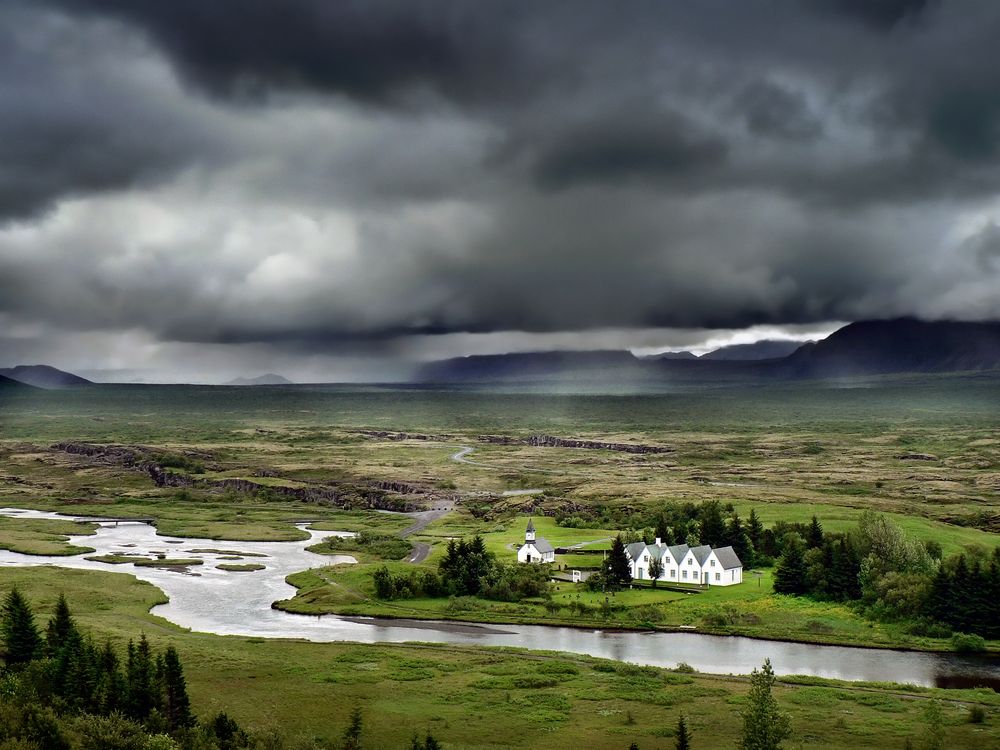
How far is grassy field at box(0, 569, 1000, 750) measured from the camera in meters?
61.1

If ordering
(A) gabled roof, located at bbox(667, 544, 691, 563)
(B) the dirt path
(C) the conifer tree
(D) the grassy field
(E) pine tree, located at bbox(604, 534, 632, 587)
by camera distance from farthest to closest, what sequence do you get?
(B) the dirt path < (A) gabled roof, located at bbox(667, 544, 691, 563) < (C) the conifer tree < (E) pine tree, located at bbox(604, 534, 632, 587) < (D) the grassy field

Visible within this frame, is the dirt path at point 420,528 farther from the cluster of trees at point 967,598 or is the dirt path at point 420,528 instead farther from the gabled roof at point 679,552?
the cluster of trees at point 967,598

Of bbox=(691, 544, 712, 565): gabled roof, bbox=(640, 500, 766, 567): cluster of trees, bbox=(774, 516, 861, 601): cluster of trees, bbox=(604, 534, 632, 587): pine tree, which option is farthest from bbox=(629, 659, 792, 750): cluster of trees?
bbox=(640, 500, 766, 567): cluster of trees

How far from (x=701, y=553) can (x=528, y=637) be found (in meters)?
30.1

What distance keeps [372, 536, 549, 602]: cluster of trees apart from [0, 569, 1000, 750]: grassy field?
21787mm

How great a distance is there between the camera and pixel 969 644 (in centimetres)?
8331

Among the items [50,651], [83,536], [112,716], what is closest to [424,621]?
[50,651]

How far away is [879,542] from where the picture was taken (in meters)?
107

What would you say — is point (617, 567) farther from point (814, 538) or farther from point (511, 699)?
point (511, 699)

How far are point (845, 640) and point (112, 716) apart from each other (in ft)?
221

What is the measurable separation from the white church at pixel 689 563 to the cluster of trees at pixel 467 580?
12.3 m

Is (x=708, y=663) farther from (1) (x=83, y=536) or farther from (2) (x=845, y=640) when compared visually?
(1) (x=83, y=536)

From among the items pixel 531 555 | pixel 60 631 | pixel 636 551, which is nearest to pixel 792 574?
pixel 636 551

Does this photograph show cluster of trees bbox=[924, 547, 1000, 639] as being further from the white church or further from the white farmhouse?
the white farmhouse
